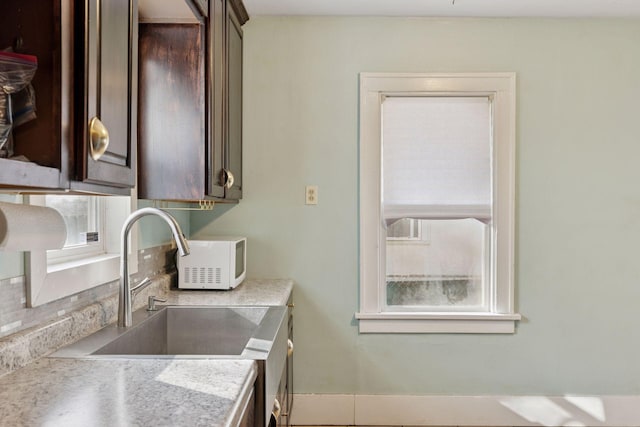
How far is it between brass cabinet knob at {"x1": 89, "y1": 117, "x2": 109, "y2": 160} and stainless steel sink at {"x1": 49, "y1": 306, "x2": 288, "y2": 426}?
660 mm

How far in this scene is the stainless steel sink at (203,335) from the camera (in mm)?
1399

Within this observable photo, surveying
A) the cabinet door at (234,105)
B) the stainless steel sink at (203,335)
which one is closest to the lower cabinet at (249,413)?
the stainless steel sink at (203,335)

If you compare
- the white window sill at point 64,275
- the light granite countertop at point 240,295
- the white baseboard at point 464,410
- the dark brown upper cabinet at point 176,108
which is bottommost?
the white baseboard at point 464,410

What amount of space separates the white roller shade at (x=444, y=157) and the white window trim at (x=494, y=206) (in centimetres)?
6

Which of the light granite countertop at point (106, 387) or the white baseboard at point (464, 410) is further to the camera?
the white baseboard at point (464, 410)

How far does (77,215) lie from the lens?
172 cm

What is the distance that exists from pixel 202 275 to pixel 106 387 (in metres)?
1.19

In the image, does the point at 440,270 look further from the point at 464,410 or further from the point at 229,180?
the point at 229,180

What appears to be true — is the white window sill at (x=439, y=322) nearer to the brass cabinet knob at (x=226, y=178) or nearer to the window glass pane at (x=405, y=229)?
the window glass pane at (x=405, y=229)

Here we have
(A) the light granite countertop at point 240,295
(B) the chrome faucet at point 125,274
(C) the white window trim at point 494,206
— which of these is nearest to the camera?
(B) the chrome faucet at point 125,274

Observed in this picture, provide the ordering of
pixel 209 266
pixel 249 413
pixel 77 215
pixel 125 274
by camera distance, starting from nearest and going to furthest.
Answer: pixel 249 413, pixel 125 274, pixel 77 215, pixel 209 266

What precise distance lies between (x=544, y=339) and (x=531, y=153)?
3.27ft

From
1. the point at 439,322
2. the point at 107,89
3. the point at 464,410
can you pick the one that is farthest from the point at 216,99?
the point at 464,410

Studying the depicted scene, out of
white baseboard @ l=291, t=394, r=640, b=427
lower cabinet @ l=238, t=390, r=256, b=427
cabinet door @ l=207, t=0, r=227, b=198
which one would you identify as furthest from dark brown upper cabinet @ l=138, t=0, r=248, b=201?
white baseboard @ l=291, t=394, r=640, b=427
